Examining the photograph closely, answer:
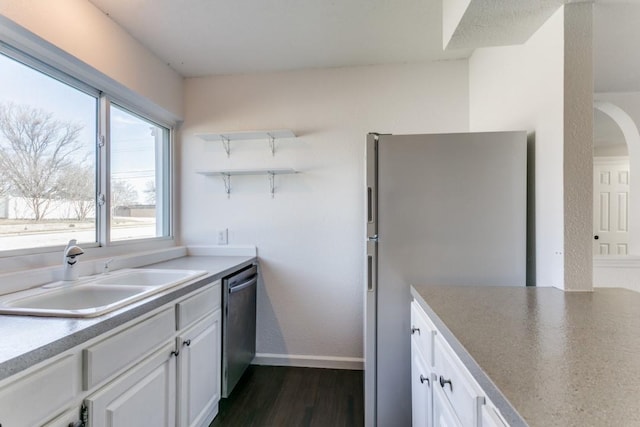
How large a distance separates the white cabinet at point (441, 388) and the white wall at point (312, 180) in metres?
1.10

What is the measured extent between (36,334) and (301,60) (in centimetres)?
225

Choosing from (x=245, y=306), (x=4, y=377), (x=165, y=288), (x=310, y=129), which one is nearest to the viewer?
(x=4, y=377)

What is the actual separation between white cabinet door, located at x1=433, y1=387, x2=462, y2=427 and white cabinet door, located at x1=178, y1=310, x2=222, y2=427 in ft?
3.72

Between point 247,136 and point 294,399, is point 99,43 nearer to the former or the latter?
point 247,136

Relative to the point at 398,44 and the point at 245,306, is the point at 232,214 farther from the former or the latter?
the point at 398,44

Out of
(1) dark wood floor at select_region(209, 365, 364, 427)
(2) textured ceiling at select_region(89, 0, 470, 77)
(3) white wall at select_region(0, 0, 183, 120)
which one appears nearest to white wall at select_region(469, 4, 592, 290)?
(2) textured ceiling at select_region(89, 0, 470, 77)

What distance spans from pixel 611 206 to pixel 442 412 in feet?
16.1

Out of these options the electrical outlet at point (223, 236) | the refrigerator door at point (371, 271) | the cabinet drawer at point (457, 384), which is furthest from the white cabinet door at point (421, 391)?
the electrical outlet at point (223, 236)

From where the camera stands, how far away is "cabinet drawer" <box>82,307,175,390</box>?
934mm

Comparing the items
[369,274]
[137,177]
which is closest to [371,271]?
[369,274]

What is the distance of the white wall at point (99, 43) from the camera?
1.41m

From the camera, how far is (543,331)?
83cm

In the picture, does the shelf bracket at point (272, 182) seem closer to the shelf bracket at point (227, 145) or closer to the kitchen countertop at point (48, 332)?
the shelf bracket at point (227, 145)

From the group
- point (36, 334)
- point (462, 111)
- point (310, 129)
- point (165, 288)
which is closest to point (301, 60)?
point (310, 129)
